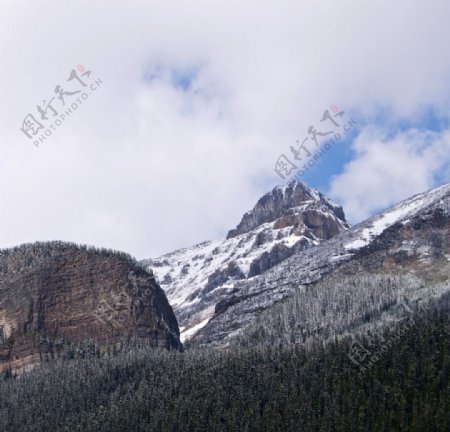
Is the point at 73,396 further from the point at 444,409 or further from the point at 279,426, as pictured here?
the point at 444,409

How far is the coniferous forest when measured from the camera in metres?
141

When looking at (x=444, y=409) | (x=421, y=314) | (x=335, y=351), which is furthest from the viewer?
(x=421, y=314)

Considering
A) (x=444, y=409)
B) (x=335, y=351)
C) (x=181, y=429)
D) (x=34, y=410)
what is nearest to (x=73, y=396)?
(x=34, y=410)

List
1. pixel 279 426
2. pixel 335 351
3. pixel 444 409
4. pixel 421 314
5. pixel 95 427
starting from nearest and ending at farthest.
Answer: pixel 444 409
pixel 279 426
pixel 95 427
pixel 335 351
pixel 421 314

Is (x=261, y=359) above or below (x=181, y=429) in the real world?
above

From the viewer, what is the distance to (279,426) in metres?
146

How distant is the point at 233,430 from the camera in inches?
5846

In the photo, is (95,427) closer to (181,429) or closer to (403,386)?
(181,429)

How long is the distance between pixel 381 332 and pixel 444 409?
2085 inches

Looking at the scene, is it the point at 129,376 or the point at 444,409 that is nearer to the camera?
the point at 444,409

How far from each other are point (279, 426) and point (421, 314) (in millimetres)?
64140

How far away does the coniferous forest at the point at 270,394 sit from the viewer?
141 meters

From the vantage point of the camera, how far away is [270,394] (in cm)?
16075

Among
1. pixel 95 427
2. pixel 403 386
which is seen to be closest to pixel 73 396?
pixel 95 427
